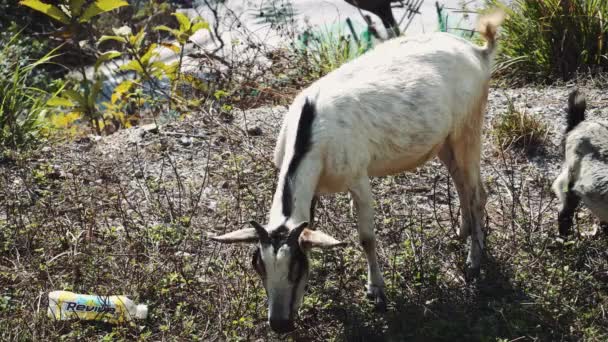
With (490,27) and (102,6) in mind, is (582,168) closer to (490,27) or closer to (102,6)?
(490,27)

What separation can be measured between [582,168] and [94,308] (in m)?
3.57

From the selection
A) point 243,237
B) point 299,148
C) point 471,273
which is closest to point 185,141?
point 299,148

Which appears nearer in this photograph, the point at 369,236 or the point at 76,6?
the point at 369,236

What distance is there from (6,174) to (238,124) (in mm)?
2271

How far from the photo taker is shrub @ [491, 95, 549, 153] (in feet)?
24.8

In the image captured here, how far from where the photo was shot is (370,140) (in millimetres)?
5336

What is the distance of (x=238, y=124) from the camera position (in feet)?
26.8

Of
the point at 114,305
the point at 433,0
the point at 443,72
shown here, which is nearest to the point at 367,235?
the point at 443,72

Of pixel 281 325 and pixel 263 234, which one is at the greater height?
pixel 263 234

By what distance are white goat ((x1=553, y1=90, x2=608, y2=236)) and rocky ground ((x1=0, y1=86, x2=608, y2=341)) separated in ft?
0.86

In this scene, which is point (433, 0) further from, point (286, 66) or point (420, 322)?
point (420, 322)

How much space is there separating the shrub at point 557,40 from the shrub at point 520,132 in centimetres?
157

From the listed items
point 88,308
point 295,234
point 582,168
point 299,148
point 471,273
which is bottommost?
point 471,273

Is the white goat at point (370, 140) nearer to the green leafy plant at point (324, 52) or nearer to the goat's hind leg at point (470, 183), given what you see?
the goat's hind leg at point (470, 183)
